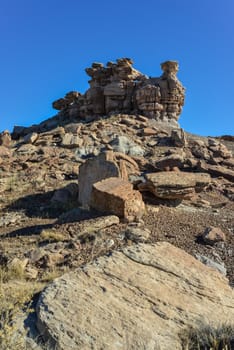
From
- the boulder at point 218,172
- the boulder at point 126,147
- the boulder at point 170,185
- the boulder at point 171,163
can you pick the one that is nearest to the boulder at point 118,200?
the boulder at point 170,185

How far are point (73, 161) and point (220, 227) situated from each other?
859cm

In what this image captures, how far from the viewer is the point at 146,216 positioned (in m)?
8.43

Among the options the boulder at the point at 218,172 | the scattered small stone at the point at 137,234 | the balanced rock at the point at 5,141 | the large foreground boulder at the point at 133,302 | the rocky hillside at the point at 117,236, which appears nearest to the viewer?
the large foreground boulder at the point at 133,302

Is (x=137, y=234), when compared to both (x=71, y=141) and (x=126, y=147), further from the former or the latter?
(x=71, y=141)

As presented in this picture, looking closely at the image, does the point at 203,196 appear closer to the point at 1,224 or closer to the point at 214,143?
the point at 1,224

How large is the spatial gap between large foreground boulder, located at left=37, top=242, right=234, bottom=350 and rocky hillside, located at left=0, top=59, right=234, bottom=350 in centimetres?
1

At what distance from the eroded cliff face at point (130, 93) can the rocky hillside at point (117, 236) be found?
4444 millimetres

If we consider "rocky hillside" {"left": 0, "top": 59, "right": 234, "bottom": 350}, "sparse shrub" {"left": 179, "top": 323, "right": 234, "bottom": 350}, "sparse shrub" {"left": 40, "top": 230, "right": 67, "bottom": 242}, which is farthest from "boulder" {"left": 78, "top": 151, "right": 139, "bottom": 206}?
"sparse shrub" {"left": 179, "top": 323, "right": 234, "bottom": 350}

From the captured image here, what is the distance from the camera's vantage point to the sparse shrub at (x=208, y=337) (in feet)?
10.9

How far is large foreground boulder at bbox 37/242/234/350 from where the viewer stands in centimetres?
348

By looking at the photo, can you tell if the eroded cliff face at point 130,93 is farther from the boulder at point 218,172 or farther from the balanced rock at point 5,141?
the boulder at point 218,172

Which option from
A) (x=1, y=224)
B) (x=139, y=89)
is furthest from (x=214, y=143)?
(x=1, y=224)

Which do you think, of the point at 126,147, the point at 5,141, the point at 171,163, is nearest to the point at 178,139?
the point at 126,147

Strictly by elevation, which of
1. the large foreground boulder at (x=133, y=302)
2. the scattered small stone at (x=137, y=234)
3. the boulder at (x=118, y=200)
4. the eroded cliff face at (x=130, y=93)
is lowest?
the large foreground boulder at (x=133, y=302)
